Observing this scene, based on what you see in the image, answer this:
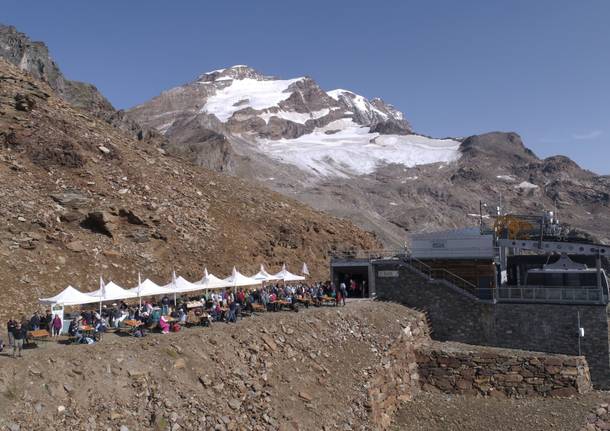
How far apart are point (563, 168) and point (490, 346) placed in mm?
119380

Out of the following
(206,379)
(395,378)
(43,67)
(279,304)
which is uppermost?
(43,67)

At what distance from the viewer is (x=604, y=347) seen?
928 inches

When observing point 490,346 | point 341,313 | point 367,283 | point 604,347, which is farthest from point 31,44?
point 604,347

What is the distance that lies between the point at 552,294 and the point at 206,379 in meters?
17.8

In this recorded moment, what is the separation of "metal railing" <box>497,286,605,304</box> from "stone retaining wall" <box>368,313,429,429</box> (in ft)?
15.3

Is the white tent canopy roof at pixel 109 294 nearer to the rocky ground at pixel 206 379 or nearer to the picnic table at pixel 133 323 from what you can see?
the picnic table at pixel 133 323

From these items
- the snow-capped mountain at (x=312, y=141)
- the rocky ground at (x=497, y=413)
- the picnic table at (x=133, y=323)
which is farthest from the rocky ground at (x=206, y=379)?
the snow-capped mountain at (x=312, y=141)

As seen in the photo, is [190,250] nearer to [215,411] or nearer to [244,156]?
[215,411]

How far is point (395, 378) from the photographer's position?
71.5 feet

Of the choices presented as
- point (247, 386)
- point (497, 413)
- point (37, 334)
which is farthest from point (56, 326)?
point (497, 413)

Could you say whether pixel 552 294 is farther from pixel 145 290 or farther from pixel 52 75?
pixel 52 75

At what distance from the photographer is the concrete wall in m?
23.9

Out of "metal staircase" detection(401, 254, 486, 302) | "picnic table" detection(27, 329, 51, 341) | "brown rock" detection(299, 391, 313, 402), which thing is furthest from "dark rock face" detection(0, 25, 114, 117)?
"brown rock" detection(299, 391, 313, 402)

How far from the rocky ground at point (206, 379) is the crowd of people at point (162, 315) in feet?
1.96
